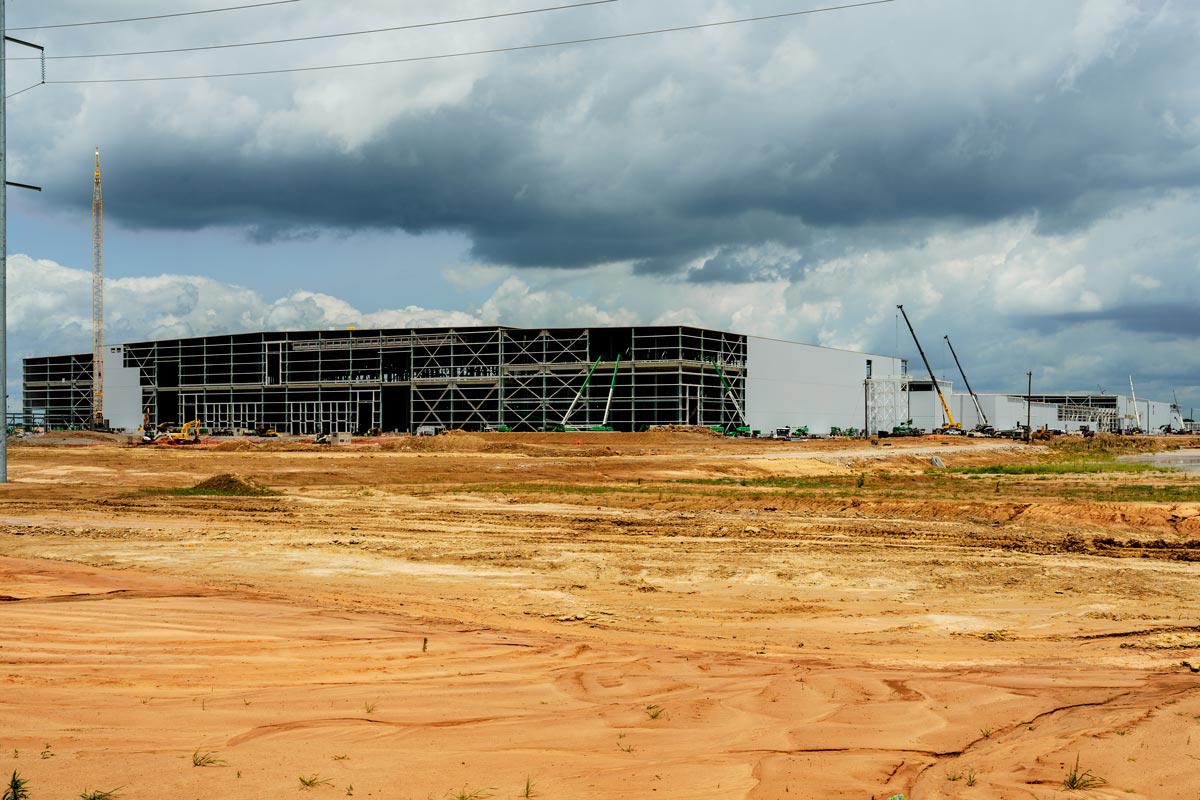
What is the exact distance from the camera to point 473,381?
84.2 metres

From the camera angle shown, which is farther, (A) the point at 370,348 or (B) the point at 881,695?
(A) the point at 370,348

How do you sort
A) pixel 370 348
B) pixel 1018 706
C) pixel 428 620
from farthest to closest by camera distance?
1. pixel 370 348
2. pixel 428 620
3. pixel 1018 706

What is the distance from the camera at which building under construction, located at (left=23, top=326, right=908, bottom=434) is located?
81312mm

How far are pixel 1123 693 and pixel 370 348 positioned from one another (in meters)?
85.1

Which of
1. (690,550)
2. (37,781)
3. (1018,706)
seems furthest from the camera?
(690,550)

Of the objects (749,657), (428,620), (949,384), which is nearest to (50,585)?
(428,620)

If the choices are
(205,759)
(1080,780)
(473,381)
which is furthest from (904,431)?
(205,759)

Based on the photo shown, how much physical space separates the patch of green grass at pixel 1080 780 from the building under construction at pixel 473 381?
7200 centimetres

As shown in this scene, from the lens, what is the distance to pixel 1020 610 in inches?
501

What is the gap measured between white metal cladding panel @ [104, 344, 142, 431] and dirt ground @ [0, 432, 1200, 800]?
83.8m

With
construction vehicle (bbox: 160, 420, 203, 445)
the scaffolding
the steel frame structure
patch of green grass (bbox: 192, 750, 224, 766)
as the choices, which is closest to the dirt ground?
patch of green grass (bbox: 192, 750, 224, 766)

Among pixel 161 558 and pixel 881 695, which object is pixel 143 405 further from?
pixel 881 695

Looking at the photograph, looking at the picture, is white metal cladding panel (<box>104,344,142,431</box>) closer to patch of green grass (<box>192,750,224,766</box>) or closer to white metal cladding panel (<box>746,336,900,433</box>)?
white metal cladding panel (<box>746,336,900,433</box>)

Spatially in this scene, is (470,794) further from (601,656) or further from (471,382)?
(471,382)
